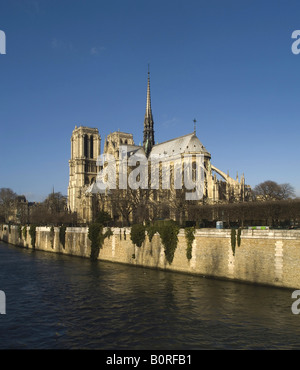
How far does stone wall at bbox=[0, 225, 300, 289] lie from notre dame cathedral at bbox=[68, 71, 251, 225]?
35.8 feet

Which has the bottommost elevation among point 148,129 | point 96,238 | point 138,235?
point 96,238

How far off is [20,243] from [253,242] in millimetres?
43911

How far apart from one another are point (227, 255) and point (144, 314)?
Result: 30.9 ft

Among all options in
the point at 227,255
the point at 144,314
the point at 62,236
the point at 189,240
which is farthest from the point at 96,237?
the point at 144,314

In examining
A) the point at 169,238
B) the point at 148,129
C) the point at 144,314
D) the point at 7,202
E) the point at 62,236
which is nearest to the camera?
the point at 144,314

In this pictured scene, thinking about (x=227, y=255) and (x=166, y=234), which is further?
(x=166, y=234)

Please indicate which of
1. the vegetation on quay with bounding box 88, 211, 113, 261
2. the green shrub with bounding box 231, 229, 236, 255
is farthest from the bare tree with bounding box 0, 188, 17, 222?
the green shrub with bounding box 231, 229, 236, 255

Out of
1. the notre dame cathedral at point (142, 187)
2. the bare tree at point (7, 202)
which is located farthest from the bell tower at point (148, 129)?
the bare tree at point (7, 202)

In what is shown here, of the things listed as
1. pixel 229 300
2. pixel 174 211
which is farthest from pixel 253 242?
pixel 174 211

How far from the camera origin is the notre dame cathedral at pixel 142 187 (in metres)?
48.2

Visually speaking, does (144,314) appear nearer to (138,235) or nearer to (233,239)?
(233,239)

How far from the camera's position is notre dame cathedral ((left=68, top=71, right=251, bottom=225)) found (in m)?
48.2

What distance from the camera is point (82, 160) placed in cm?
9931

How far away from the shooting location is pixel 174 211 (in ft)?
155
